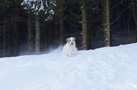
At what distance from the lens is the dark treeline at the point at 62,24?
14461 millimetres

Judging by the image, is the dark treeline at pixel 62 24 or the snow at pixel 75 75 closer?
the snow at pixel 75 75

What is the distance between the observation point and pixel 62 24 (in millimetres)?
21188

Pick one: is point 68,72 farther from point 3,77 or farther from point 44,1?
point 44,1

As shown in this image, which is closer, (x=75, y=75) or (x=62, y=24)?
(x=75, y=75)

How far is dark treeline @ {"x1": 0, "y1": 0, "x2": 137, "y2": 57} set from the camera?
14461 mm

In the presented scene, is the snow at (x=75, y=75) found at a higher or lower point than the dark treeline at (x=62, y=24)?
lower

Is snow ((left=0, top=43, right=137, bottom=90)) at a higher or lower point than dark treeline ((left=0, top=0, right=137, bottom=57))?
lower

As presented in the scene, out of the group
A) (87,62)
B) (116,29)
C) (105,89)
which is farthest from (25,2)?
(116,29)

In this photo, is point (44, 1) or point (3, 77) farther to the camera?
point (44, 1)

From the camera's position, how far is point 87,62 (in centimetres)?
657

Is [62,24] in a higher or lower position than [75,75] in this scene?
higher

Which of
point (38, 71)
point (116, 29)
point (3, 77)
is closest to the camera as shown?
point (3, 77)

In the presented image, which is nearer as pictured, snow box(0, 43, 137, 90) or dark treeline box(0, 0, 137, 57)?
snow box(0, 43, 137, 90)

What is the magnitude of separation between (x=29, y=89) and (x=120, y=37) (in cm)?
2480
